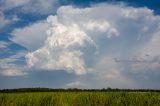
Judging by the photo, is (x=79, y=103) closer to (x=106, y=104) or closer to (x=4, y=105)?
(x=106, y=104)

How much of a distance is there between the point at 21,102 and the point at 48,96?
217cm

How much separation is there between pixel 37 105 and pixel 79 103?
3.45 metres

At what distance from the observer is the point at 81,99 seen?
86.7 feet

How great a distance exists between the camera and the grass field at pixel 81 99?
25.3 metres

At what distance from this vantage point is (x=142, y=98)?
86.3 ft

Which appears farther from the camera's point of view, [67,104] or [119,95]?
[119,95]

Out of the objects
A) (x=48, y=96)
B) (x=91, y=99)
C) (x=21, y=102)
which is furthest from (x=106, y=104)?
(x=21, y=102)

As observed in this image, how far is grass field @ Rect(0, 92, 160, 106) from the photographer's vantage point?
83.0 ft

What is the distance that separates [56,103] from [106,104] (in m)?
4.12

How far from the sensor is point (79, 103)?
26266 millimetres

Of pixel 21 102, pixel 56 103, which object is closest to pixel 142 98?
pixel 56 103

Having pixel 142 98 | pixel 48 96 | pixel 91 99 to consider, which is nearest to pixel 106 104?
pixel 91 99

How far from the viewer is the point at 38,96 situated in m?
25.7

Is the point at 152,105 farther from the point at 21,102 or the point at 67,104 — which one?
the point at 21,102
